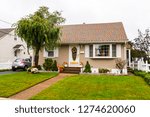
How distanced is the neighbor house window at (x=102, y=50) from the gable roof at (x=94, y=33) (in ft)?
1.93

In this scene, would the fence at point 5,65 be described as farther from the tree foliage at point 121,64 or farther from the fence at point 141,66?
the fence at point 141,66

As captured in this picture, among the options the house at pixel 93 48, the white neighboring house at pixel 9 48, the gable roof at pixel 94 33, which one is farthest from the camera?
the white neighboring house at pixel 9 48

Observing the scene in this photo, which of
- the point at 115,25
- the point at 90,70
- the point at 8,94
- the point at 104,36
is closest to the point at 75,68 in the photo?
the point at 90,70

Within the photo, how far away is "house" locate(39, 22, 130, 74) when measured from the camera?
18.0 metres

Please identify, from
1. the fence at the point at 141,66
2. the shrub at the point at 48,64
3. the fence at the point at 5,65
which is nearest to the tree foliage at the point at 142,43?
the fence at the point at 141,66

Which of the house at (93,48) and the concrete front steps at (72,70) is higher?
the house at (93,48)

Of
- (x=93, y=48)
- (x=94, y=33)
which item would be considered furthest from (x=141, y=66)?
(x=94, y=33)

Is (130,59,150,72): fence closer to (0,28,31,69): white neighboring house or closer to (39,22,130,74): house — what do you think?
(39,22,130,74): house

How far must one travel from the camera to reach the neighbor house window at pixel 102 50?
1828cm

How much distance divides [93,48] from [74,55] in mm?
2092

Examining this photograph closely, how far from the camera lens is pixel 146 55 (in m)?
25.6

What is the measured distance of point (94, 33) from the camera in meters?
20.4

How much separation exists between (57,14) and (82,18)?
32.4ft

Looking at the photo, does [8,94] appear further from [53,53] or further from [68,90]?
[53,53]
